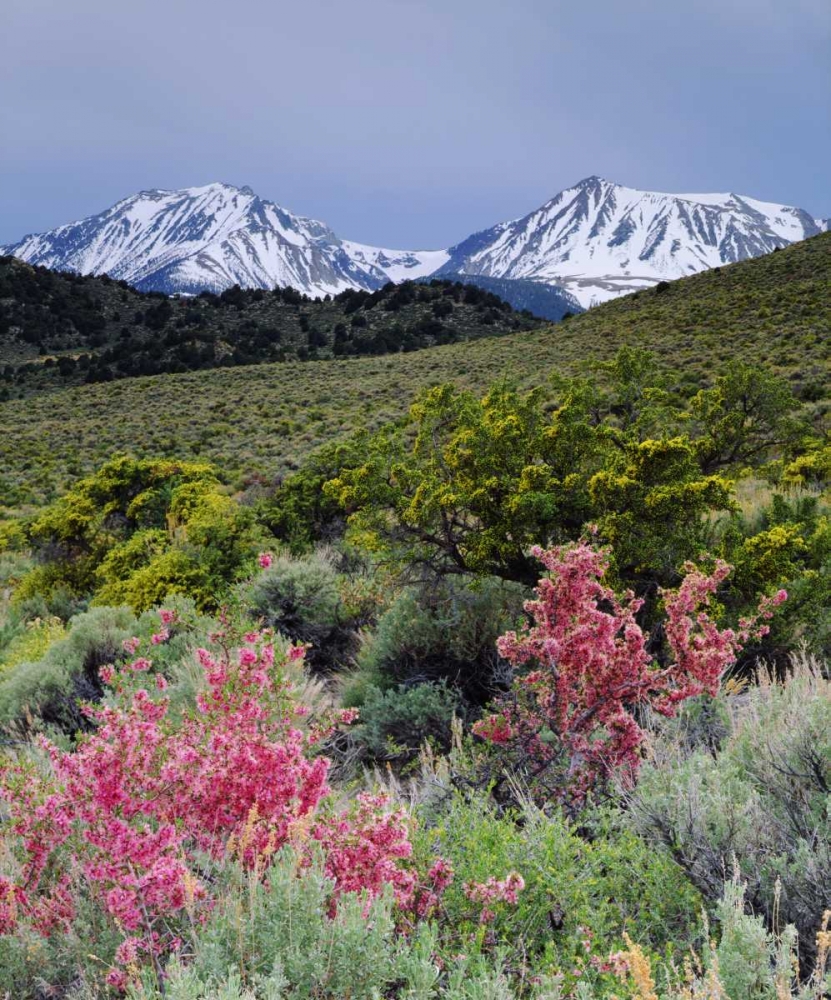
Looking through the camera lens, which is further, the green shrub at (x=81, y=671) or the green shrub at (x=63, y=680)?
the green shrub at (x=63, y=680)

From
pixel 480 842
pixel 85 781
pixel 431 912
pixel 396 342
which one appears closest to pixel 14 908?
pixel 85 781

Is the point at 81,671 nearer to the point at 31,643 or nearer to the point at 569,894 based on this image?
the point at 31,643

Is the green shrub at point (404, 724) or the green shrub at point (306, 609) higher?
the green shrub at point (306, 609)

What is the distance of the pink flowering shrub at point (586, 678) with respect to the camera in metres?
3.53

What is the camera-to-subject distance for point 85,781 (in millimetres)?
2469

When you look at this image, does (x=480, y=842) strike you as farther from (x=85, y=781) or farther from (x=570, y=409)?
(x=570, y=409)

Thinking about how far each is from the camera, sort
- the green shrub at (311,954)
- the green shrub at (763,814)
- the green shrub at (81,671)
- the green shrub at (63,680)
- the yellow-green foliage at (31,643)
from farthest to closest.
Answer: the yellow-green foliage at (31,643) < the green shrub at (63,680) < the green shrub at (81,671) < the green shrub at (763,814) < the green shrub at (311,954)

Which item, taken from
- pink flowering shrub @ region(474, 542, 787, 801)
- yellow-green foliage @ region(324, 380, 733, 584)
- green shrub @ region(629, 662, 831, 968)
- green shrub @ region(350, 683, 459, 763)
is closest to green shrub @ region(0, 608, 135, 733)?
green shrub @ region(350, 683, 459, 763)

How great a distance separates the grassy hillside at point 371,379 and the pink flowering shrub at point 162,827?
18.9 m

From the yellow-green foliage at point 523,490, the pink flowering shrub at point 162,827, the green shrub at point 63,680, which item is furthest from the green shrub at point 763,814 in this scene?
the green shrub at point 63,680

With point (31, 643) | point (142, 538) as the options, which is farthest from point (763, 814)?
point (142, 538)

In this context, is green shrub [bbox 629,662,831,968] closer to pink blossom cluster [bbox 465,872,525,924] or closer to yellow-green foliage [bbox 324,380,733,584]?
pink blossom cluster [bbox 465,872,525,924]

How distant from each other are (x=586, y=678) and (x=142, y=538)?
820 centimetres

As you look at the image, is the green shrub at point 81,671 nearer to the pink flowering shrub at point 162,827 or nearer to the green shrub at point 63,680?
the green shrub at point 63,680
